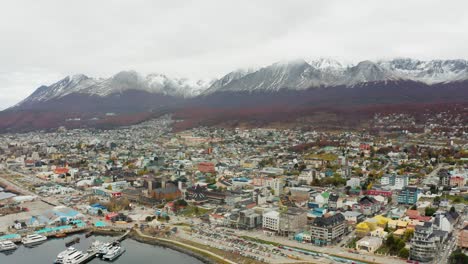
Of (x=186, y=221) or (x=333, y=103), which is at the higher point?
(x=333, y=103)

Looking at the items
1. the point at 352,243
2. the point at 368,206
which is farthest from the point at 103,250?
the point at 368,206

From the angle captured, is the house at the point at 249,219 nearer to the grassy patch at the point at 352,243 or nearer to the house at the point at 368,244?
the grassy patch at the point at 352,243

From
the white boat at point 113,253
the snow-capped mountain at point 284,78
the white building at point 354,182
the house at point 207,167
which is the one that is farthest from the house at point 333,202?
the snow-capped mountain at point 284,78

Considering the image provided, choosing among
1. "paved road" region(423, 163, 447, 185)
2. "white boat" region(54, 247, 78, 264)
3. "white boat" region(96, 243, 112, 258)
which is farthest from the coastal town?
"white boat" region(54, 247, 78, 264)

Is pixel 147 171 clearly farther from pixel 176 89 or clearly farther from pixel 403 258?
pixel 176 89

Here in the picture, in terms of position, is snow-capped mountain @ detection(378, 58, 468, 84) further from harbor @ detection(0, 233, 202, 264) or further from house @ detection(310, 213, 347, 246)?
harbor @ detection(0, 233, 202, 264)

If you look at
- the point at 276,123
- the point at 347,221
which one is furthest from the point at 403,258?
the point at 276,123
